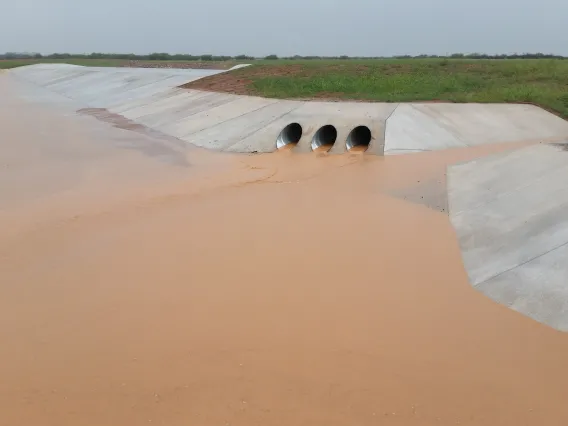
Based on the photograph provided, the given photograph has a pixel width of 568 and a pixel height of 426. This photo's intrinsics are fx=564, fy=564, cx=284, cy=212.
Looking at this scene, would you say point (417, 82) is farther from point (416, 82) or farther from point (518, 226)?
point (518, 226)

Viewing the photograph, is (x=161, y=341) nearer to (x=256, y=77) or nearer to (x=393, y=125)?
(x=393, y=125)

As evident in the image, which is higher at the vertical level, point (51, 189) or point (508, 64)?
point (508, 64)

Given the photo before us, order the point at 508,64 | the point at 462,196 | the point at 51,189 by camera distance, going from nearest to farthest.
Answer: the point at 462,196 < the point at 51,189 < the point at 508,64

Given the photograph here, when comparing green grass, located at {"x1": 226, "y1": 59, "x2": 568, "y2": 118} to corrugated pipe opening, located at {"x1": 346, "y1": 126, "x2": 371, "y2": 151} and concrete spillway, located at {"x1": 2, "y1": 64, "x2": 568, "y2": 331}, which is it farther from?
corrugated pipe opening, located at {"x1": 346, "y1": 126, "x2": 371, "y2": 151}

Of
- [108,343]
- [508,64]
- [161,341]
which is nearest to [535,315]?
[161,341]

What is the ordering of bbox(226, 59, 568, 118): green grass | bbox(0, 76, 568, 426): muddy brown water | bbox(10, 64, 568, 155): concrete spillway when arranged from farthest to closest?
bbox(226, 59, 568, 118): green grass → bbox(10, 64, 568, 155): concrete spillway → bbox(0, 76, 568, 426): muddy brown water

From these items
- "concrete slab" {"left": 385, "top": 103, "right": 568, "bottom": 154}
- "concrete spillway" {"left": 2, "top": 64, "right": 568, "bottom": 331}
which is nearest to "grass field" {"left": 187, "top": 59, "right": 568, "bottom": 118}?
"concrete slab" {"left": 385, "top": 103, "right": 568, "bottom": 154}
